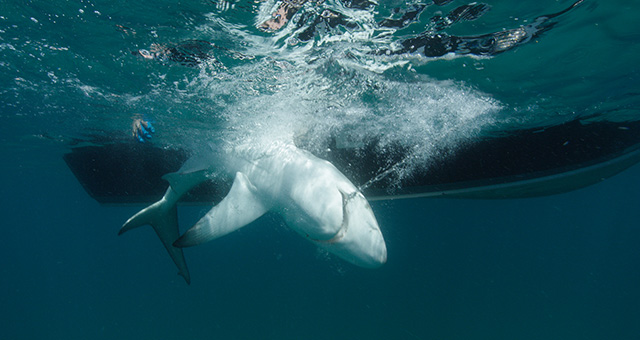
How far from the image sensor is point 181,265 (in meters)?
5.91

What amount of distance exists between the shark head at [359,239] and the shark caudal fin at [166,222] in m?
4.57

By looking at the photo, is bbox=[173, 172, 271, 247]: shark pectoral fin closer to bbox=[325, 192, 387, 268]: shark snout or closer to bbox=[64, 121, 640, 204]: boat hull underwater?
bbox=[325, 192, 387, 268]: shark snout

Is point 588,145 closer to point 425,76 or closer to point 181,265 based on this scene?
point 425,76

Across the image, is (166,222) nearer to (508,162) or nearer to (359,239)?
(359,239)

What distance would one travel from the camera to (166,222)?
630 cm

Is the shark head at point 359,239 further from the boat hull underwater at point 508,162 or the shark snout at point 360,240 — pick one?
the boat hull underwater at point 508,162

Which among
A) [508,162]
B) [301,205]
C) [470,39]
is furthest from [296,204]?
[508,162]

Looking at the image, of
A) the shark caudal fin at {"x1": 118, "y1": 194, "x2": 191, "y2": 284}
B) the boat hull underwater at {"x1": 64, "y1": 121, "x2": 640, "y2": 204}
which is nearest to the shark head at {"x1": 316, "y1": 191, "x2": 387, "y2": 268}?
the shark caudal fin at {"x1": 118, "y1": 194, "x2": 191, "y2": 284}

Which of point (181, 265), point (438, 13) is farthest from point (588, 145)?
point (181, 265)

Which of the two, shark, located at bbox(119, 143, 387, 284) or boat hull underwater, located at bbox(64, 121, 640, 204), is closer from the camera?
shark, located at bbox(119, 143, 387, 284)

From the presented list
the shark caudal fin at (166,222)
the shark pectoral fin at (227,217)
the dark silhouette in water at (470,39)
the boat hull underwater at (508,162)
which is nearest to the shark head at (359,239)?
the shark pectoral fin at (227,217)

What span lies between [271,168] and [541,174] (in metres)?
9.43

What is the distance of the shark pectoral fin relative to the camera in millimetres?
3457

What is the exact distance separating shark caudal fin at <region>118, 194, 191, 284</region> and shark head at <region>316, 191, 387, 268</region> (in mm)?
4573
